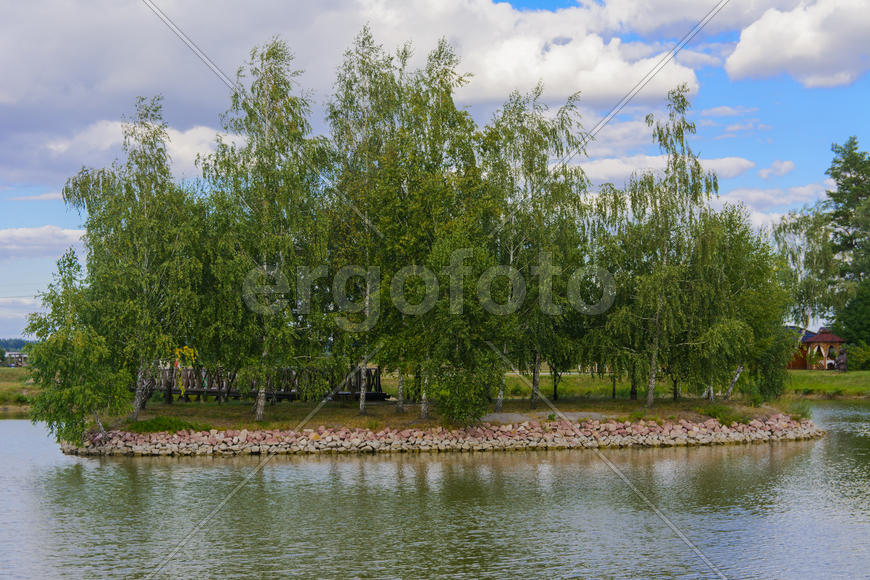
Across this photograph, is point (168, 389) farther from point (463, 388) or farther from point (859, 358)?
point (859, 358)

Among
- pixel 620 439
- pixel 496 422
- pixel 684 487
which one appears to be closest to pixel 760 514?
pixel 684 487

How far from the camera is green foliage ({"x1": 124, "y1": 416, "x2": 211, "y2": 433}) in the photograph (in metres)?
33.8

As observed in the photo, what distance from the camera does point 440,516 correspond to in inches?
860

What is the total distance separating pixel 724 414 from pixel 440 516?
70.4ft

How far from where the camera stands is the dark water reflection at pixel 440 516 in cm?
1738

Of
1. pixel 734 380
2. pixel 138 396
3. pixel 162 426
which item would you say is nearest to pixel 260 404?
pixel 162 426

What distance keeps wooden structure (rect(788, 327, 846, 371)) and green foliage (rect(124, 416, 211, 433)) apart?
58.6 m

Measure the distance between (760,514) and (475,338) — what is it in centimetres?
1454

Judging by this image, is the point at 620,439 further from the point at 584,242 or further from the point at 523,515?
the point at 523,515

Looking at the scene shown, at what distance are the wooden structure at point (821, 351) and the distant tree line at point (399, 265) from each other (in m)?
36.5

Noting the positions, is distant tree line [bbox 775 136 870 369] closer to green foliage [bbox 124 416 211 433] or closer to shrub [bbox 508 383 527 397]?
shrub [bbox 508 383 527 397]

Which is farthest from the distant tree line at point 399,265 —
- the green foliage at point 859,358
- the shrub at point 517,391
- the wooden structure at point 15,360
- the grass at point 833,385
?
the wooden structure at point 15,360

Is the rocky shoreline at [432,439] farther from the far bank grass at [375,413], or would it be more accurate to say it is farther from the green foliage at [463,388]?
the green foliage at [463,388]

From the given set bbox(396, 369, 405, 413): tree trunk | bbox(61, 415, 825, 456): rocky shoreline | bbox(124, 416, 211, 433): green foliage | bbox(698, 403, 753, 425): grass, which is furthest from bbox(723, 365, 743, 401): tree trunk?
bbox(124, 416, 211, 433): green foliage
